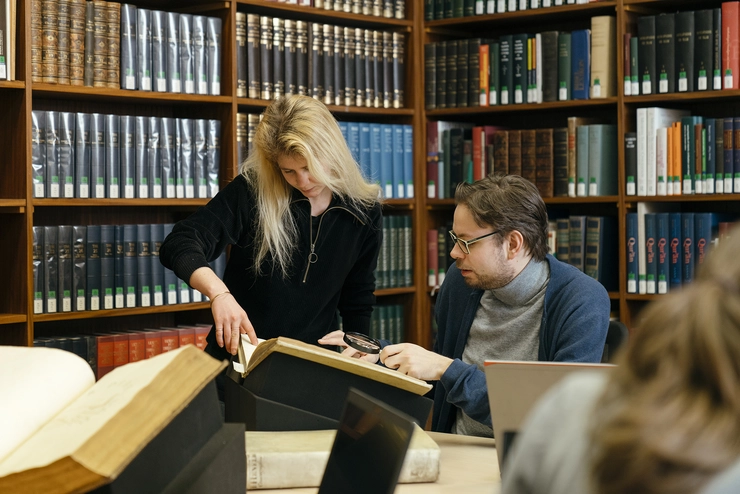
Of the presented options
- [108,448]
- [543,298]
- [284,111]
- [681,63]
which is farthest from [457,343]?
[681,63]

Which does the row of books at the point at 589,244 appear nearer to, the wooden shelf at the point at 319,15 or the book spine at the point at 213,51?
the wooden shelf at the point at 319,15

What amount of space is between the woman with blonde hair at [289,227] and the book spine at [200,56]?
2.98 ft

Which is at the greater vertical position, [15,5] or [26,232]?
[15,5]

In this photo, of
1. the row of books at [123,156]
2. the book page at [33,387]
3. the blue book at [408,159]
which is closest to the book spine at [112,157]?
the row of books at [123,156]

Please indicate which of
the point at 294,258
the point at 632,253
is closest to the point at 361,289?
the point at 294,258

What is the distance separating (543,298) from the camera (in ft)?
6.84

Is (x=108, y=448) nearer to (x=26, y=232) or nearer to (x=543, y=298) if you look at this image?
(x=543, y=298)

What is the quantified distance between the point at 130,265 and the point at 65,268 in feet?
0.74

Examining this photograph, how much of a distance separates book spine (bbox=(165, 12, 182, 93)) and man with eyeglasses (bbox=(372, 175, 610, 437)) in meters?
1.44

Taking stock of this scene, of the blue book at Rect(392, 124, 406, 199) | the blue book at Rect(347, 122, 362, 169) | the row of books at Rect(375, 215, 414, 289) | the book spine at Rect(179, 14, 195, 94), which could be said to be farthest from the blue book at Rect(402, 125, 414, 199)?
the book spine at Rect(179, 14, 195, 94)

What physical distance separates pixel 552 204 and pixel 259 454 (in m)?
2.50

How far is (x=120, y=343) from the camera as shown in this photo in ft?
10.4

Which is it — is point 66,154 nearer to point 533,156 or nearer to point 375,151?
point 375,151

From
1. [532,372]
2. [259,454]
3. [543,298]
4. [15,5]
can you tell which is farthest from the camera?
[15,5]
